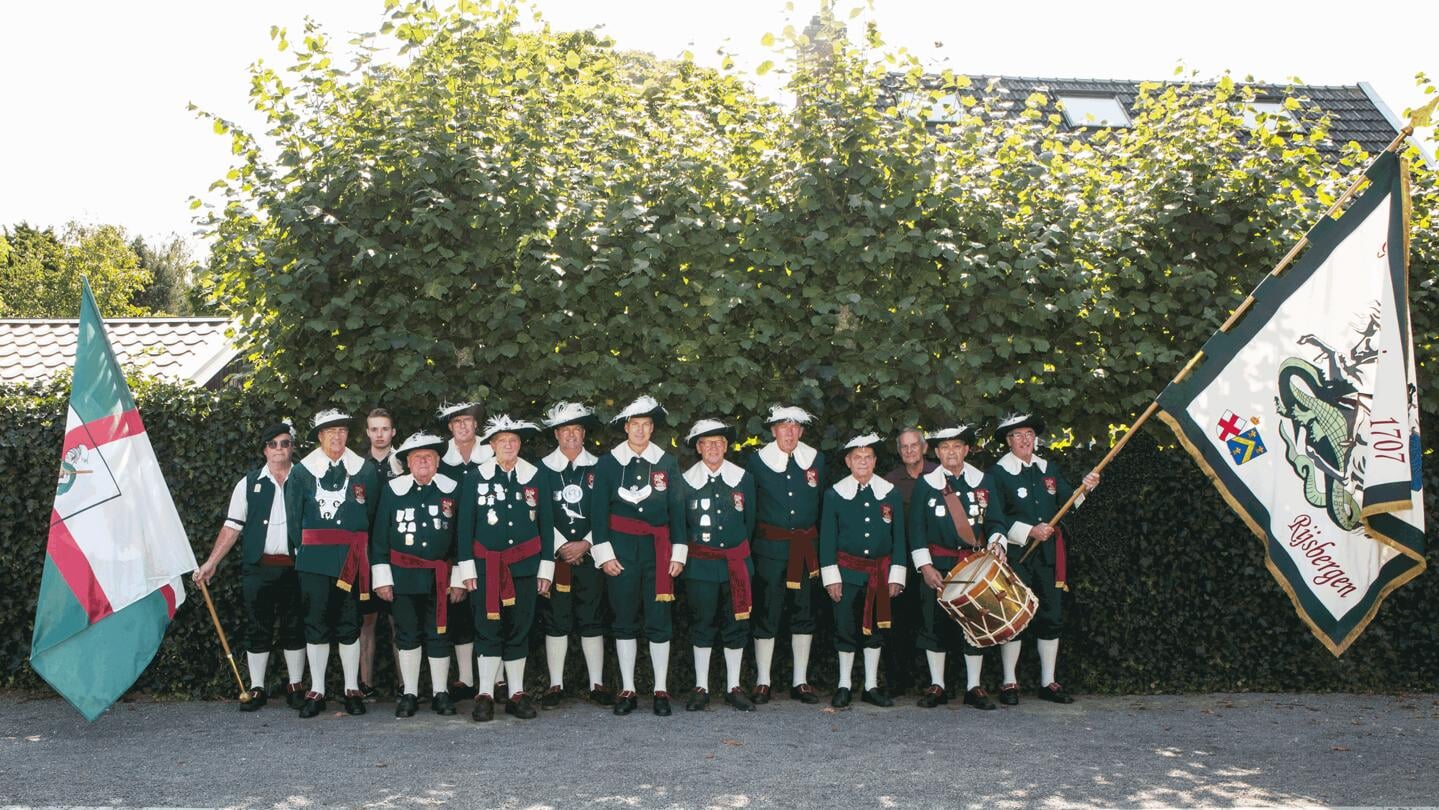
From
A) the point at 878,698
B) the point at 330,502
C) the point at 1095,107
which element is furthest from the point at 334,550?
the point at 1095,107

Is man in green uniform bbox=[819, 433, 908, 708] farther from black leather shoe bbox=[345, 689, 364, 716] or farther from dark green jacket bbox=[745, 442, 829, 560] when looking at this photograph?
black leather shoe bbox=[345, 689, 364, 716]

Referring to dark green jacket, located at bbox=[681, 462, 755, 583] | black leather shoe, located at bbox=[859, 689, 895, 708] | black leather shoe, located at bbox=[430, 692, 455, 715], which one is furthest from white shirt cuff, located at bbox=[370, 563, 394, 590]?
black leather shoe, located at bbox=[859, 689, 895, 708]

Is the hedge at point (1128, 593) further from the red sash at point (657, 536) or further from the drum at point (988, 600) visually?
the drum at point (988, 600)

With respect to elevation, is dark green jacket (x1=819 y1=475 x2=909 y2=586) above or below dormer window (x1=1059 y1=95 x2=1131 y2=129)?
below

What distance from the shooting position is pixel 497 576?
8.21 meters

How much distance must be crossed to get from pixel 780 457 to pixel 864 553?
837 mm

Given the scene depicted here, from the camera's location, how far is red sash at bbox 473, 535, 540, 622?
8.18m

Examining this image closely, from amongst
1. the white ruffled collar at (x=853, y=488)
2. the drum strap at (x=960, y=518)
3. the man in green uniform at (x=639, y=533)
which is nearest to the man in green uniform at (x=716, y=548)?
the man in green uniform at (x=639, y=533)

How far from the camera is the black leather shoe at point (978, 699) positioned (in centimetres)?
838

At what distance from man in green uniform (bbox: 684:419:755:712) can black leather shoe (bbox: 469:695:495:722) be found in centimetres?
126

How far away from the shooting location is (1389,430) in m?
6.91

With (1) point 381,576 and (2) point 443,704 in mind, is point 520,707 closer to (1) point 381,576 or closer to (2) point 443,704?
(2) point 443,704

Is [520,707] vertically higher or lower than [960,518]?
lower

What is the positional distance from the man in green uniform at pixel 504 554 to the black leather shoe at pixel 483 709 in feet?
0.22
